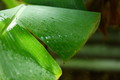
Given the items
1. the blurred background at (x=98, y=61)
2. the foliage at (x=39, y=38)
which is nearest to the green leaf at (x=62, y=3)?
the foliage at (x=39, y=38)

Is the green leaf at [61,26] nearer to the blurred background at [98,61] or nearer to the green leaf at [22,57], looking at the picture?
the green leaf at [22,57]

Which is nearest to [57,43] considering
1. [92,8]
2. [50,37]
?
[50,37]

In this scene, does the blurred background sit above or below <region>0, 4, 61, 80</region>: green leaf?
below

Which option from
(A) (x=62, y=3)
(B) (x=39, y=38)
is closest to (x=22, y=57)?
(B) (x=39, y=38)

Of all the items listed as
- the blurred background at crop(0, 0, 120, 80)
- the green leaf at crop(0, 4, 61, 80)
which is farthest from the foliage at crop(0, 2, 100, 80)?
the blurred background at crop(0, 0, 120, 80)

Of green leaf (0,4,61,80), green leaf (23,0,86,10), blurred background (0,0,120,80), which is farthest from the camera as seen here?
blurred background (0,0,120,80)

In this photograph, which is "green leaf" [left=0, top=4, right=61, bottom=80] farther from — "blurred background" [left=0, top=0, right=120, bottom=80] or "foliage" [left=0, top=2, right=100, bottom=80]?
"blurred background" [left=0, top=0, right=120, bottom=80]

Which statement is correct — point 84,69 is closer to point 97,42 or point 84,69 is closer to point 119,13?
point 97,42
